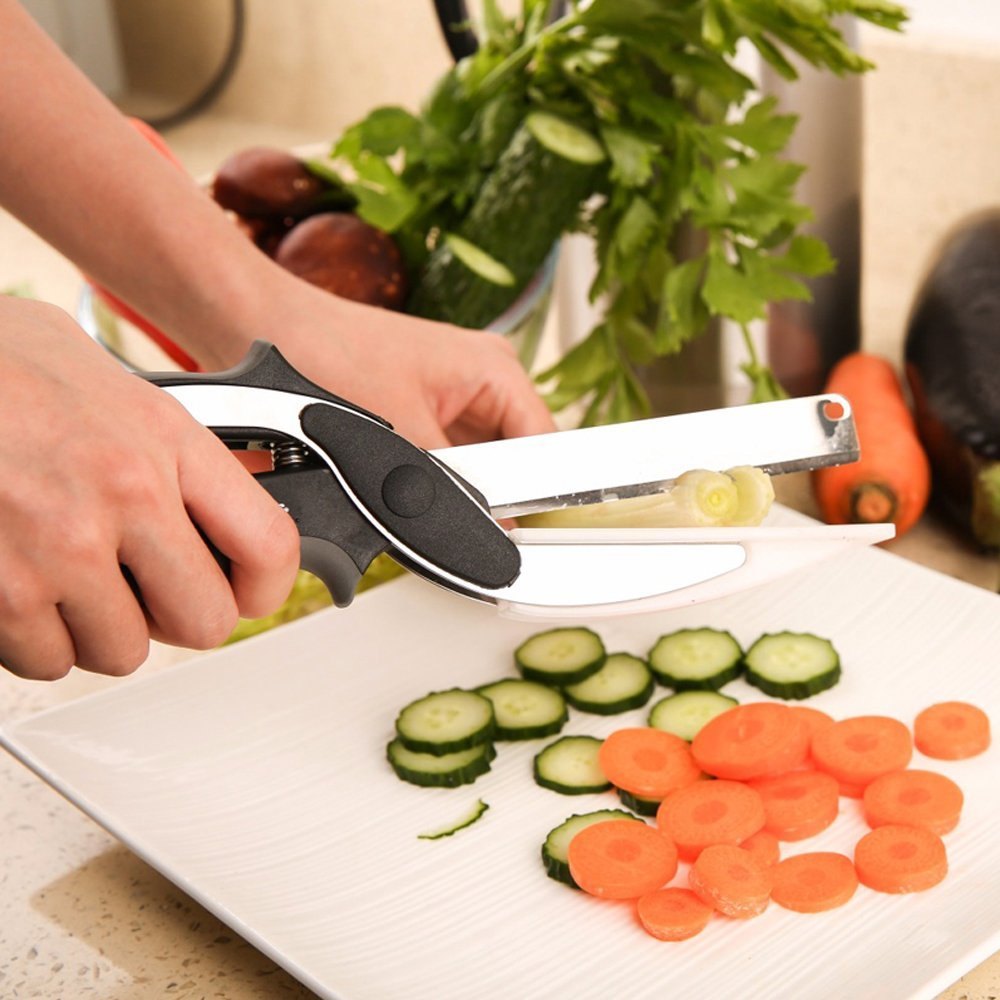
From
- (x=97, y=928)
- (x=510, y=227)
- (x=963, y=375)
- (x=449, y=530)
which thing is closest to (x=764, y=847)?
(x=449, y=530)

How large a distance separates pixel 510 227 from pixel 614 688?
480 mm

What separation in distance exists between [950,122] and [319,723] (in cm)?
111

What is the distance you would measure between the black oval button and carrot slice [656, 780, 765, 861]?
0.27 meters

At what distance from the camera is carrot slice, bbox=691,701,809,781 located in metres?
0.87

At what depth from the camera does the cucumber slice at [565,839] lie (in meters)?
0.81

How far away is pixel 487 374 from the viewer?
3.30 ft

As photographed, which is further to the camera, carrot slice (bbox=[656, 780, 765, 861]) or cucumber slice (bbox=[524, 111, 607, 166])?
cucumber slice (bbox=[524, 111, 607, 166])

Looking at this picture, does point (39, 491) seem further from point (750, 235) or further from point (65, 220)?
point (750, 235)

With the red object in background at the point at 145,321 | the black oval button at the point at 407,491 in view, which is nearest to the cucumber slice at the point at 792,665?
the black oval button at the point at 407,491

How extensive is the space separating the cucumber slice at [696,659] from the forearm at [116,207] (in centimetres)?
37

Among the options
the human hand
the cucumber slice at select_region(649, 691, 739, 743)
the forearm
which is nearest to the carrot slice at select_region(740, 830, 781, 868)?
the cucumber slice at select_region(649, 691, 739, 743)

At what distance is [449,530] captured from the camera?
72 centimetres

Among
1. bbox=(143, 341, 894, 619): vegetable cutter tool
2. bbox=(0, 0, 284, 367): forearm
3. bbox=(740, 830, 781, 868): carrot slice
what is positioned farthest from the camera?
bbox=(0, 0, 284, 367): forearm

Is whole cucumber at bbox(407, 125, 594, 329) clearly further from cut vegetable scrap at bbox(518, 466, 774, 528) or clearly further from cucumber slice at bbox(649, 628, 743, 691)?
cut vegetable scrap at bbox(518, 466, 774, 528)
